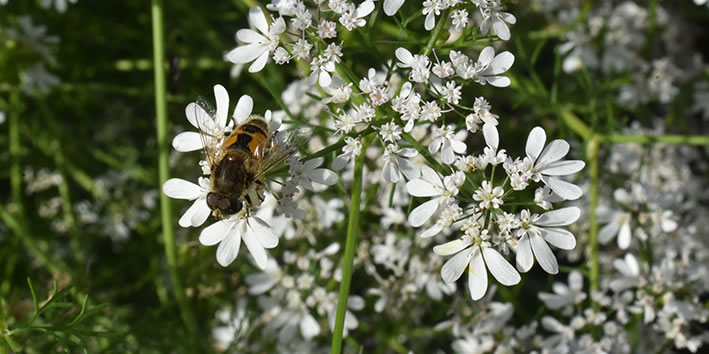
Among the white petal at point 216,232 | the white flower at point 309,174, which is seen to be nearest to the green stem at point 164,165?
the white petal at point 216,232

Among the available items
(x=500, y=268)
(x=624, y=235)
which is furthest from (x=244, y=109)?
(x=624, y=235)

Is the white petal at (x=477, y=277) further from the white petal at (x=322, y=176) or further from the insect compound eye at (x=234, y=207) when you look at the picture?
the insect compound eye at (x=234, y=207)

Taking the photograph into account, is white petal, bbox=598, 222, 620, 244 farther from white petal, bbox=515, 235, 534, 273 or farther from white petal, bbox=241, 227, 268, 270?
white petal, bbox=241, 227, 268, 270

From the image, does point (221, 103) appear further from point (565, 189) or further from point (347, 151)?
point (565, 189)

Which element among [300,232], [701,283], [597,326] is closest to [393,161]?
[300,232]

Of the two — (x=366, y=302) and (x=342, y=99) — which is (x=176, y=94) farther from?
(x=342, y=99)

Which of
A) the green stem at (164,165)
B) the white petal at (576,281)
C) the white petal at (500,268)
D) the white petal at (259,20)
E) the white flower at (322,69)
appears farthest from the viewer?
the white petal at (576,281)
